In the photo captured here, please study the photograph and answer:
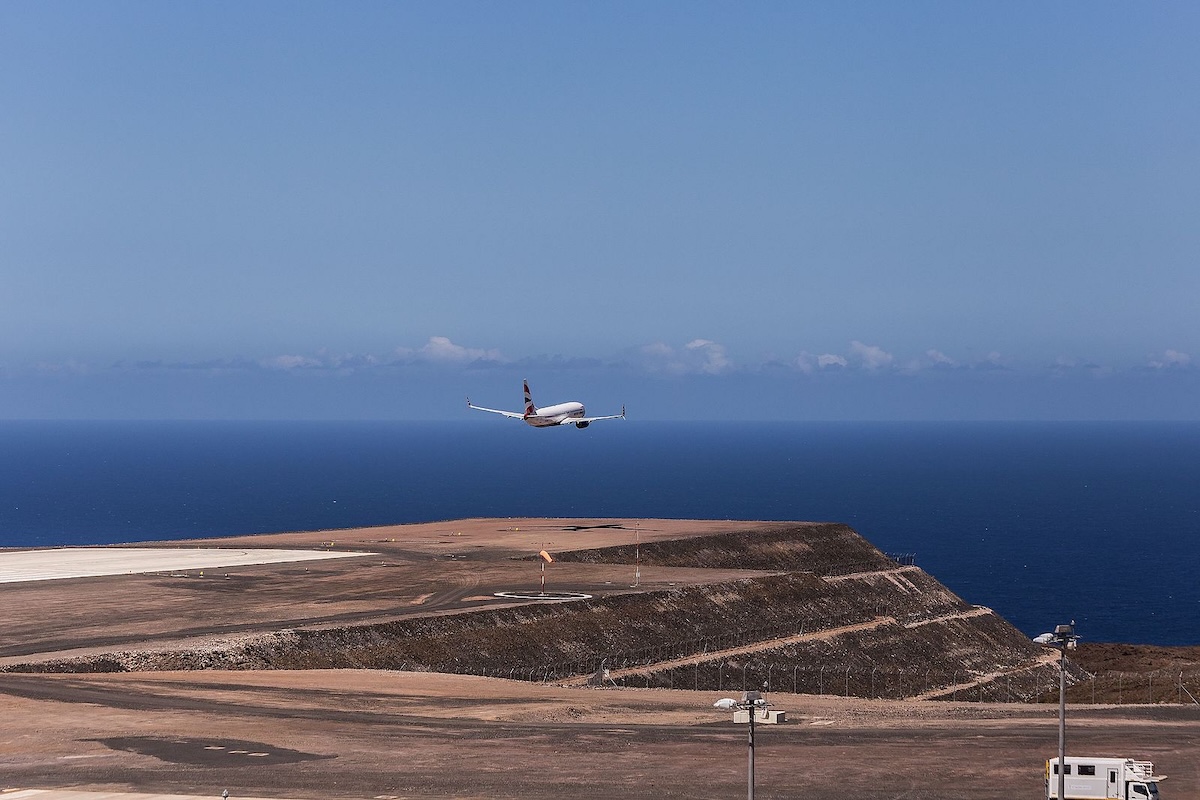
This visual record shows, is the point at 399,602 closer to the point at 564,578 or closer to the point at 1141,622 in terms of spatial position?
the point at 564,578

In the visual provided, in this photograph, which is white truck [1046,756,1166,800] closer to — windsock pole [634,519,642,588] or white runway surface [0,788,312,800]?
white runway surface [0,788,312,800]

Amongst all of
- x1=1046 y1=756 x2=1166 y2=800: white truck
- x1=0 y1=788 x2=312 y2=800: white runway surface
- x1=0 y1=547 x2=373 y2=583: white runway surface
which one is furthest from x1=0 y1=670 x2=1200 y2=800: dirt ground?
x1=0 y1=547 x2=373 y2=583: white runway surface

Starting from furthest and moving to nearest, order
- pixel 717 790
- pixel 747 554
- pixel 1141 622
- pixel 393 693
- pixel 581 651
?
pixel 1141 622 → pixel 747 554 → pixel 581 651 → pixel 393 693 → pixel 717 790

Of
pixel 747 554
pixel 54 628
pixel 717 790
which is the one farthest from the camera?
pixel 747 554

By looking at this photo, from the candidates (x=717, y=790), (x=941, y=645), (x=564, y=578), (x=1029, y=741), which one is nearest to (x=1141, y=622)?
(x=941, y=645)

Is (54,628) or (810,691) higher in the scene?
(54,628)

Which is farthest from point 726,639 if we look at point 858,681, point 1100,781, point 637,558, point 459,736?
point 1100,781

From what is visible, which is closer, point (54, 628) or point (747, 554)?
point (54, 628)

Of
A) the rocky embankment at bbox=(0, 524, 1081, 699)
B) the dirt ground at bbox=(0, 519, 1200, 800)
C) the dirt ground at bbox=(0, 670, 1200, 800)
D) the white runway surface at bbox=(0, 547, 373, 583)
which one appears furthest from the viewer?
the white runway surface at bbox=(0, 547, 373, 583)
